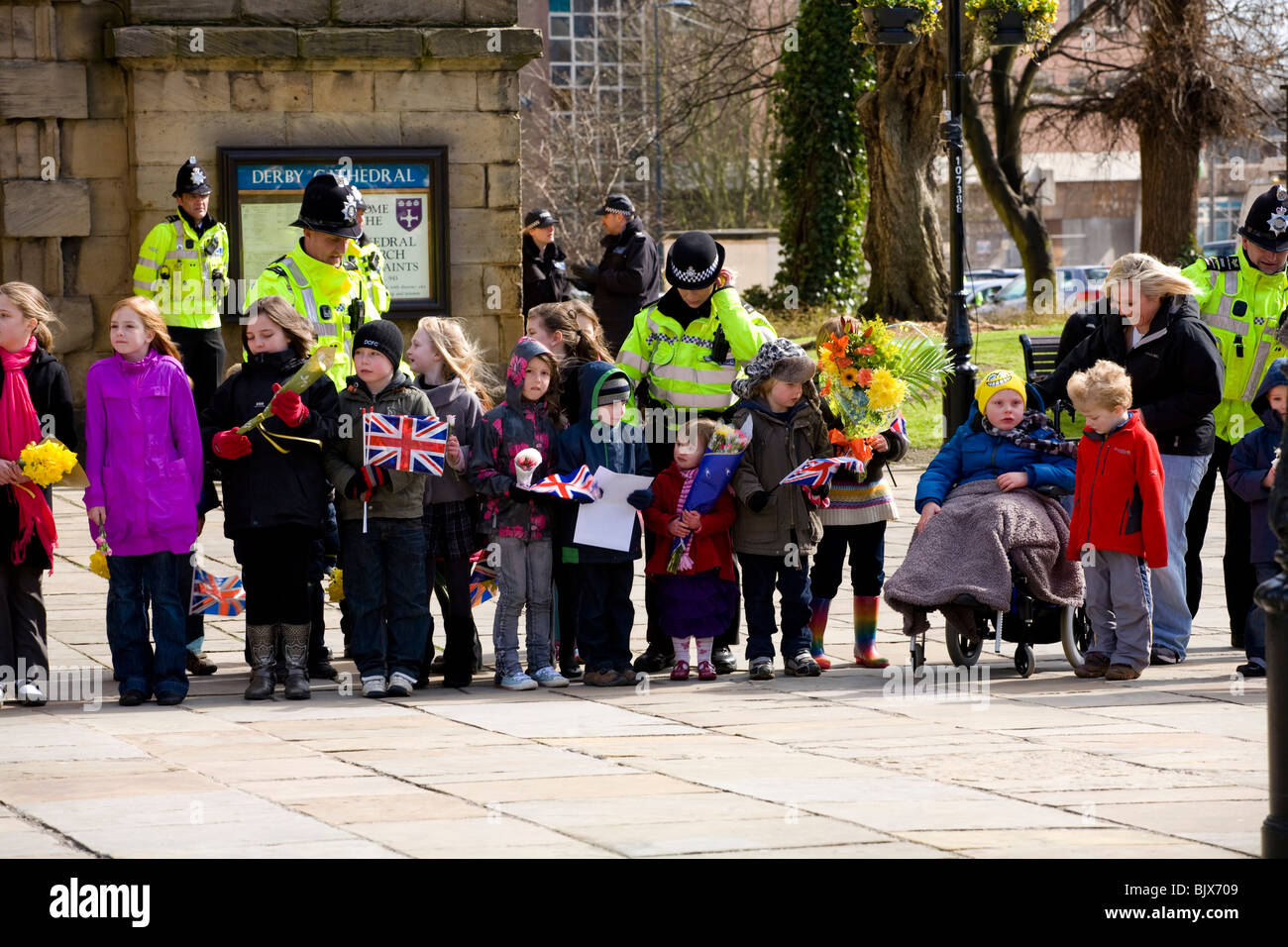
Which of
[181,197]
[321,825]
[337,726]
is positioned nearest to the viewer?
[321,825]

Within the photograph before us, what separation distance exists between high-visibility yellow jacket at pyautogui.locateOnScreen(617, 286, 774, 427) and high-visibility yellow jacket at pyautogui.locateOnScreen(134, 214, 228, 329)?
Answer: 5.73m

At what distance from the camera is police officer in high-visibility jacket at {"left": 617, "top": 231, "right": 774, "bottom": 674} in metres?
9.05

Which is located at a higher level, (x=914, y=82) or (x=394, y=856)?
(x=914, y=82)

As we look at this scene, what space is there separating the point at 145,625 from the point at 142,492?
0.58 meters

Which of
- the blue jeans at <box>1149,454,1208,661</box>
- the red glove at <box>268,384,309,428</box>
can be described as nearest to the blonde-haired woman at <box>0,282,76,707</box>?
the red glove at <box>268,384,309,428</box>

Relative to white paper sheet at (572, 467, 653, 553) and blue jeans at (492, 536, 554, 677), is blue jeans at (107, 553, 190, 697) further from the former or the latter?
white paper sheet at (572, 467, 653, 553)

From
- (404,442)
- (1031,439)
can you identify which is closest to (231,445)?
(404,442)

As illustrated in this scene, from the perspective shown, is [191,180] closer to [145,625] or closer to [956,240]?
[145,625]

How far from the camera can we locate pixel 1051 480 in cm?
881

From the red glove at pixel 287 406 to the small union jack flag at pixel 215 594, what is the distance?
2.95ft

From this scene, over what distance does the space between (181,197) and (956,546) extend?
7100 millimetres

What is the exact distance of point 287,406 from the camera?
26.5 ft
